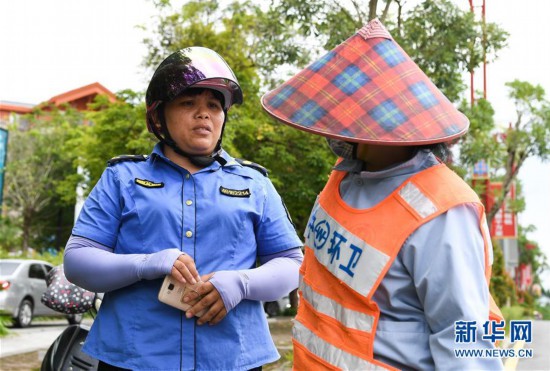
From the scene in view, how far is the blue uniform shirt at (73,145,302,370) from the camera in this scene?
237 cm

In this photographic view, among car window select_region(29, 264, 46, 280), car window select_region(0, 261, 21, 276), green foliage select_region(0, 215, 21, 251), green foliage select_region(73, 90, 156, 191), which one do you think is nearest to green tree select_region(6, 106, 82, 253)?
green foliage select_region(0, 215, 21, 251)

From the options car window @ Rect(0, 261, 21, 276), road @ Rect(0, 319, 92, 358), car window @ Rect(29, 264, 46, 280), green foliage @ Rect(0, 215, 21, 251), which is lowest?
green foliage @ Rect(0, 215, 21, 251)

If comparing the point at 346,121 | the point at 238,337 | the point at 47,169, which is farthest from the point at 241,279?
the point at 47,169

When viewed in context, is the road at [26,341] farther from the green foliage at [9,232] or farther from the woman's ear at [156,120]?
the green foliage at [9,232]

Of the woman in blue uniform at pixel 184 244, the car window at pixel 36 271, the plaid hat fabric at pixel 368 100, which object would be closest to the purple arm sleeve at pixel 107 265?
the woman in blue uniform at pixel 184 244

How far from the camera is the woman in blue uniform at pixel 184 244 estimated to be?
235cm

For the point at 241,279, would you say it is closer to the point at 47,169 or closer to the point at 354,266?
the point at 354,266

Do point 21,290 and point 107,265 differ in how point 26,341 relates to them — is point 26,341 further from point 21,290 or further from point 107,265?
point 107,265

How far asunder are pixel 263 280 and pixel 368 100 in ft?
2.76

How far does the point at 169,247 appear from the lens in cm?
240

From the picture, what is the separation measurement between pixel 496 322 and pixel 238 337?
93cm

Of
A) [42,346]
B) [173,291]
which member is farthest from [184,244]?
[42,346]

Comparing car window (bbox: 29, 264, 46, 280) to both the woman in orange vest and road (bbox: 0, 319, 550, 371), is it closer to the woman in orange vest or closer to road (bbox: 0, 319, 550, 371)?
road (bbox: 0, 319, 550, 371)

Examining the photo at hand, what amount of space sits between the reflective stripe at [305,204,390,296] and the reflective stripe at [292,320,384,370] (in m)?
0.18
